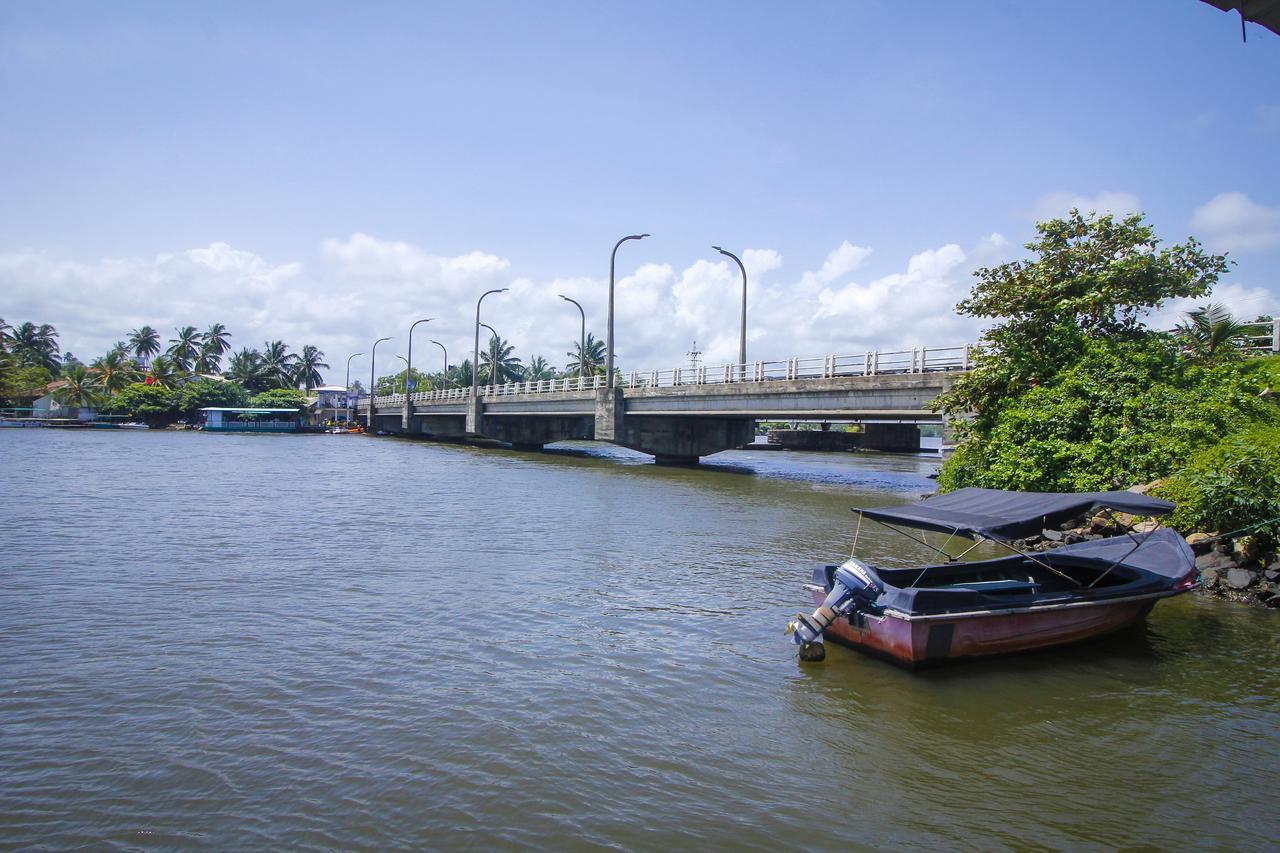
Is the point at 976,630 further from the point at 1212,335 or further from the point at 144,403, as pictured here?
the point at 144,403

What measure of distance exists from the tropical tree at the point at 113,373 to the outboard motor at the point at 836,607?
374ft

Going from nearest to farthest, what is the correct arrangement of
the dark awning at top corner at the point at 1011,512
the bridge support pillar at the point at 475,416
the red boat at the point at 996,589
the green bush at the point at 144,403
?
the red boat at the point at 996,589
the dark awning at top corner at the point at 1011,512
the bridge support pillar at the point at 475,416
the green bush at the point at 144,403

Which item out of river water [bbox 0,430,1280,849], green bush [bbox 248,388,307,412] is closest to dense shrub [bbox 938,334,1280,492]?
river water [bbox 0,430,1280,849]

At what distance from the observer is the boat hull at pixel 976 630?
9.36 meters

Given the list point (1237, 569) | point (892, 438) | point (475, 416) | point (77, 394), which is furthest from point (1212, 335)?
point (77, 394)

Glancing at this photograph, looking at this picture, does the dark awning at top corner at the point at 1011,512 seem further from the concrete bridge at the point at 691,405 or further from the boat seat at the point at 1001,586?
the concrete bridge at the point at 691,405

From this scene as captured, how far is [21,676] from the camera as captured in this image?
8.62m

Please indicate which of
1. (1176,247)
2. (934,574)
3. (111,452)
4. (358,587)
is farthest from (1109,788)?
(111,452)

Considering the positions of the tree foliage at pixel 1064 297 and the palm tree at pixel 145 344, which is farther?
the palm tree at pixel 145 344

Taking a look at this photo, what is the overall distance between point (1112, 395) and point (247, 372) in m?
121

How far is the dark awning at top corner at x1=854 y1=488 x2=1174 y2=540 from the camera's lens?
10.8m

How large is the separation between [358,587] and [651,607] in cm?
495

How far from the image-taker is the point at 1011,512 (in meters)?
11.3

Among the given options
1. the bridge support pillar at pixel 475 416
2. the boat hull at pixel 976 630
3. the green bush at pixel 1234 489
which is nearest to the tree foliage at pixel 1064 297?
the green bush at pixel 1234 489
